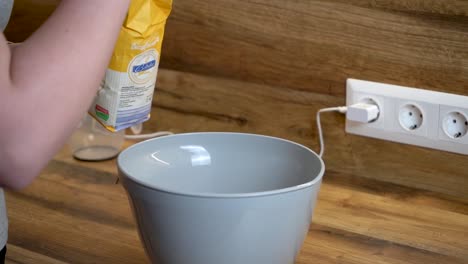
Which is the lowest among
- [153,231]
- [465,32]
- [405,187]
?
[405,187]

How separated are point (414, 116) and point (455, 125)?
6 centimetres

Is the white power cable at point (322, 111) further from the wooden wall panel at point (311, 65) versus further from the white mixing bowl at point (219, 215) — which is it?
the white mixing bowl at point (219, 215)

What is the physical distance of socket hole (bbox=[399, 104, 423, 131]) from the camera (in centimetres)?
110

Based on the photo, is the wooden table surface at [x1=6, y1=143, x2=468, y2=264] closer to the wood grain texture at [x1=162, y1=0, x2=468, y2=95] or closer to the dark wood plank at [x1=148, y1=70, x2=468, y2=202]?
the dark wood plank at [x1=148, y1=70, x2=468, y2=202]

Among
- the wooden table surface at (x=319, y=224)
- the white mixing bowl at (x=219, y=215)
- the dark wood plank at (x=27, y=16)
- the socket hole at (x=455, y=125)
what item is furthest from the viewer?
the dark wood plank at (x=27, y=16)

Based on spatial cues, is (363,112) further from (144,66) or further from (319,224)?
(144,66)

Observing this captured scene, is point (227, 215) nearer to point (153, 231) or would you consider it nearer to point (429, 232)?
point (153, 231)

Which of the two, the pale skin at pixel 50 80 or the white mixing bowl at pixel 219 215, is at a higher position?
the pale skin at pixel 50 80

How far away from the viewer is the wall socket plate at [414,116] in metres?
1.07

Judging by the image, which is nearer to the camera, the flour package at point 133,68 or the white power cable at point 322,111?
the flour package at point 133,68

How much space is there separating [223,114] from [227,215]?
22.7 inches

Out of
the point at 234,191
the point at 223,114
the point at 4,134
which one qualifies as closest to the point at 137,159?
the point at 234,191

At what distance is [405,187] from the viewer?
1.16 metres

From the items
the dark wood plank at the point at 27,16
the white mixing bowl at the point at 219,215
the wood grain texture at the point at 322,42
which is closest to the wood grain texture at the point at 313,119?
the wood grain texture at the point at 322,42
